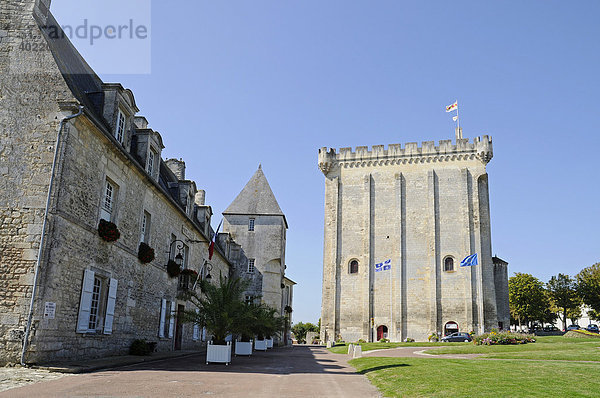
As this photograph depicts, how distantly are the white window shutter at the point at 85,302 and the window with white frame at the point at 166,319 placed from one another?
5999 millimetres

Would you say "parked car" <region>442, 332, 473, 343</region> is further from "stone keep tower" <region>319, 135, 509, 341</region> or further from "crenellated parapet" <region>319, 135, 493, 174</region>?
"crenellated parapet" <region>319, 135, 493, 174</region>

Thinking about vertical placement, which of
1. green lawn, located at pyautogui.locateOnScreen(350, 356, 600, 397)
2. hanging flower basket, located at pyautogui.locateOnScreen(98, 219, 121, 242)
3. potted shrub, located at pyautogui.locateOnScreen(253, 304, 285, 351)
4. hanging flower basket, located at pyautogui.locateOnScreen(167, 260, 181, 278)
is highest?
hanging flower basket, located at pyautogui.locateOnScreen(98, 219, 121, 242)

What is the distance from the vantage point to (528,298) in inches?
2133

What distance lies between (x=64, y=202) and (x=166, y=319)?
9.58 m

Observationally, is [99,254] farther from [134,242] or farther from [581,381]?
[581,381]

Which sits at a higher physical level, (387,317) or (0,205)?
(0,205)

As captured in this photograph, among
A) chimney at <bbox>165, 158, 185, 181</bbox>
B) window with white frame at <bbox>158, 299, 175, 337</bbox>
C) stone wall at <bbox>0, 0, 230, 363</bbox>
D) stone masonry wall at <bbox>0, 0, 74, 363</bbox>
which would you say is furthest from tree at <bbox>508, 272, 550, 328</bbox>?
stone masonry wall at <bbox>0, 0, 74, 363</bbox>

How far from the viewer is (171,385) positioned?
8.70 meters

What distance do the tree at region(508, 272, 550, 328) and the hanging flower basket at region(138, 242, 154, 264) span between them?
1859 inches

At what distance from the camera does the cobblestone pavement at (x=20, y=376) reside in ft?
26.6

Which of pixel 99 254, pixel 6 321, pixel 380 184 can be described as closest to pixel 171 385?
pixel 6 321

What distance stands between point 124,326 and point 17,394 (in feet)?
28.3

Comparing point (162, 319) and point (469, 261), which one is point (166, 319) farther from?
point (469, 261)

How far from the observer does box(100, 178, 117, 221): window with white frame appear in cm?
1420
